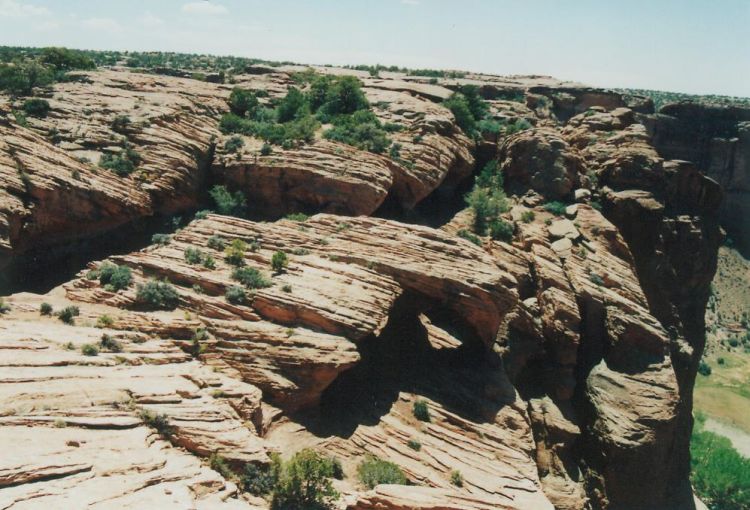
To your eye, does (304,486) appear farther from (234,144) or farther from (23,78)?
(23,78)

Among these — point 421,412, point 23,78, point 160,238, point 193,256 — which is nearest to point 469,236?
point 421,412

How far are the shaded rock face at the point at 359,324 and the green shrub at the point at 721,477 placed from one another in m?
13.3

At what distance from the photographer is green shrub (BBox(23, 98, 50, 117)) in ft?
105

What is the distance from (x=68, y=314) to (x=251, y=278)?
285 inches

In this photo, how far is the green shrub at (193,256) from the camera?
2530 centimetres

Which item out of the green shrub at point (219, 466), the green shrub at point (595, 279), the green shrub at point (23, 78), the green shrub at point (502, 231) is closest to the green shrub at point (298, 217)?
the green shrub at point (502, 231)

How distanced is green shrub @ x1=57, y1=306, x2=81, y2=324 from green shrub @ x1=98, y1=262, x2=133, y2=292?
2139 millimetres

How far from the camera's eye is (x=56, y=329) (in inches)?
751

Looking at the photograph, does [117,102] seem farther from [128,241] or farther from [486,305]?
[486,305]

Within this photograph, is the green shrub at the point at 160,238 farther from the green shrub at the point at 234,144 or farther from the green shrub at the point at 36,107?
the green shrub at the point at 36,107

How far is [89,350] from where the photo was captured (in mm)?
17906

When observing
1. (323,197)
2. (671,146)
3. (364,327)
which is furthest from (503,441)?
(671,146)

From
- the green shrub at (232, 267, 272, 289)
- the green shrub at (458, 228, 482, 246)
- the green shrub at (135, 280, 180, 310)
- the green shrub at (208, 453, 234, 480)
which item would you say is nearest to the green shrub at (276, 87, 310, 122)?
the green shrub at (458, 228, 482, 246)

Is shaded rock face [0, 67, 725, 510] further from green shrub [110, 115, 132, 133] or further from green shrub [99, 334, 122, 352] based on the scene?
green shrub [110, 115, 132, 133]
